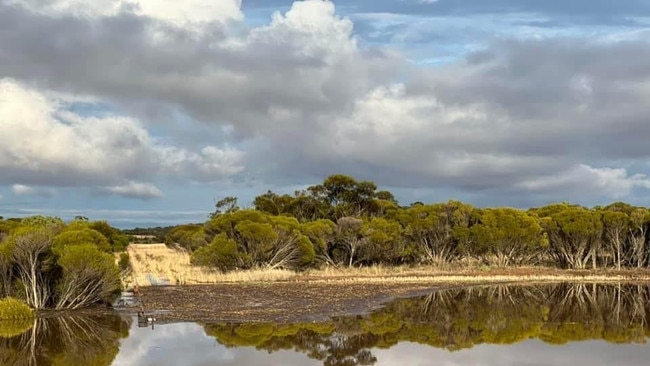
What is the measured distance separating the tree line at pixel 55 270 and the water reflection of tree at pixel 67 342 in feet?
8.63

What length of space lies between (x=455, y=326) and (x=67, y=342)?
15.3 m

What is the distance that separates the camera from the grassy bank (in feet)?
158

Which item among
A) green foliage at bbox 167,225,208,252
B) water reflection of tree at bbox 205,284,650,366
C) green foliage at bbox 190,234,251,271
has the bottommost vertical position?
water reflection of tree at bbox 205,284,650,366

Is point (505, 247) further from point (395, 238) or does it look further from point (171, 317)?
point (171, 317)

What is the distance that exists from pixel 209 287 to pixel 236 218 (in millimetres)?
10711

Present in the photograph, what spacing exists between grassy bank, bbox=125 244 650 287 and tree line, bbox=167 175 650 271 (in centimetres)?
188

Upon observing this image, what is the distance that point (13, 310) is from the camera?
29016 mm

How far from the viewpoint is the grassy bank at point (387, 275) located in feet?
158

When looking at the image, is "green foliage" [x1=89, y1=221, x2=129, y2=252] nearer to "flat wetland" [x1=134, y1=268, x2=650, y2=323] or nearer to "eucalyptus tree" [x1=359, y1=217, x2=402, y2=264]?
"flat wetland" [x1=134, y1=268, x2=650, y2=323]

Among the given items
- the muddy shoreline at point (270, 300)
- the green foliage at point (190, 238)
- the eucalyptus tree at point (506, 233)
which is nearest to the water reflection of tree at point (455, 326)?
the muddy shoreline at point (270, 300)

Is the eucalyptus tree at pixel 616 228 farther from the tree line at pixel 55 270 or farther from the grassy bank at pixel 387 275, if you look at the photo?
the tree line at pixel 55 270

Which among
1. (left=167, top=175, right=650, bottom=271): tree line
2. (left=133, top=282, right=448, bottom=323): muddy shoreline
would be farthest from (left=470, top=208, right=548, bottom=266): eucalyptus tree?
(left=133, top=282, right=448, bottom=323): muddy shoreline

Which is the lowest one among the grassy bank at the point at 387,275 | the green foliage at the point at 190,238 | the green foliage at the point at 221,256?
the grassy bank at the point at 387,275

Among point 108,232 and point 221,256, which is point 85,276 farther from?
point 108,232
